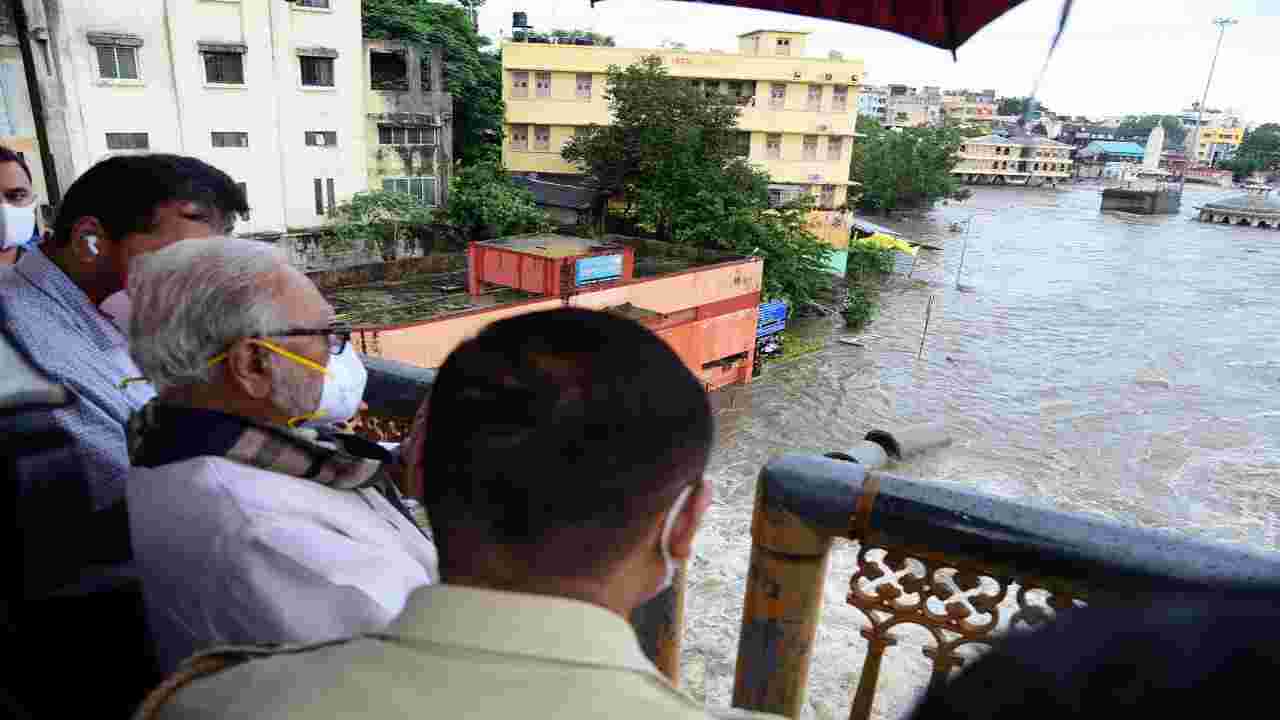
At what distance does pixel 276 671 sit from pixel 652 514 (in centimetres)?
42

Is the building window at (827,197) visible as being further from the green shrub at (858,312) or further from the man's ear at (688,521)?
the man's ear at (688,521)

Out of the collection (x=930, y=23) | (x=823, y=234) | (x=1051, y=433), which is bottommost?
(x=1051, y=433)

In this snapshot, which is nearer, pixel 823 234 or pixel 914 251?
pixel 823 234

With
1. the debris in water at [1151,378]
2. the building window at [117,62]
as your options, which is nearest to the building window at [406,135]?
the building window at [117,62]

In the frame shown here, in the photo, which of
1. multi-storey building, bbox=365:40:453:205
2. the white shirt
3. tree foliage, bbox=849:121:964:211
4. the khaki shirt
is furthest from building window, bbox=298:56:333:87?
tree foliage, bbox=849:121:964:211

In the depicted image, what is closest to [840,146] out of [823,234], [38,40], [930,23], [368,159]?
[823,234]

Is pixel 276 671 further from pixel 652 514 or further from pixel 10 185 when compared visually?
pixel 10 185

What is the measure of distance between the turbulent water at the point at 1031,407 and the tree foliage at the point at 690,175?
3311mm

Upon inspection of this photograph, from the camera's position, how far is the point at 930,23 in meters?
2.74

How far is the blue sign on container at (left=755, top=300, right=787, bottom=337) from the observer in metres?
21.1

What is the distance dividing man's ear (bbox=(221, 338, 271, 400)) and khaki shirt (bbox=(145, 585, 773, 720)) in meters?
0.68

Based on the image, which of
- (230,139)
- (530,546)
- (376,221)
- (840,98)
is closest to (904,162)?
(840,98)

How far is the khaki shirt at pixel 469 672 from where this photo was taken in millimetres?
758

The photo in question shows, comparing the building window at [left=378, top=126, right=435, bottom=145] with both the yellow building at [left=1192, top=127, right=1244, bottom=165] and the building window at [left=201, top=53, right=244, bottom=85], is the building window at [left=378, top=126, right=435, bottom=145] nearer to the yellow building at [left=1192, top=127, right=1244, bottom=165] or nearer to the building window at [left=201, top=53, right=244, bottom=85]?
the building window at [left=201, top=53, right=244, bottom=85]
